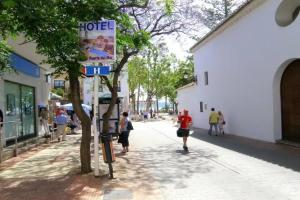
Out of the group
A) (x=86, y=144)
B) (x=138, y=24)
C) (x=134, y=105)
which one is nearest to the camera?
(x=86, y=144)

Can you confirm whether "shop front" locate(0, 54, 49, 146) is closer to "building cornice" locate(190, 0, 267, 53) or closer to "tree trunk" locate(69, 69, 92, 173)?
"tree trunk" locate(69, 69, 92, 173)

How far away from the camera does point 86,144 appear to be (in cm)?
1277

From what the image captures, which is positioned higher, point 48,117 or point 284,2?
point 284,2

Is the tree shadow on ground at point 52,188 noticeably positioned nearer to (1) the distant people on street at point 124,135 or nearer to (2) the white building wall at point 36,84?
(1) the distant people on street at point 124,135

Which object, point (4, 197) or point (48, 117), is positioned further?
point (48, 117)

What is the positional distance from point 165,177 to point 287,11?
10758 mm

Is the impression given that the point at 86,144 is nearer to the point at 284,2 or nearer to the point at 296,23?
the point at 296,23

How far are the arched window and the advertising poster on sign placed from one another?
32.8 feet

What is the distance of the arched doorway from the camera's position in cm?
1897

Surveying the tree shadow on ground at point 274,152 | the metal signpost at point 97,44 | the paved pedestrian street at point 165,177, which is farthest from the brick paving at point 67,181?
the tree shadow on ground at point 274,152

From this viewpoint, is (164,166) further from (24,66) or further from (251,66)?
(24,66)

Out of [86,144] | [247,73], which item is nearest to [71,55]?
[86,144]

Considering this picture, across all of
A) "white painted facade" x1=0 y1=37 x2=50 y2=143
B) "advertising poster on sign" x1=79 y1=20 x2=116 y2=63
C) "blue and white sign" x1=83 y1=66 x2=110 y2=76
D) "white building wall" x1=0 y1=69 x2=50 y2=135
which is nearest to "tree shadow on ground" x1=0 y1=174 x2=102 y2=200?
"blue and white sign" x1=83 y1=66 x2=110 y2=76

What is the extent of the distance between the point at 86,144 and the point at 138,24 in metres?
9.83
